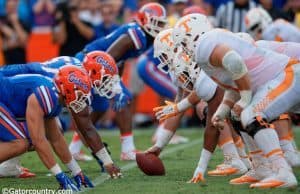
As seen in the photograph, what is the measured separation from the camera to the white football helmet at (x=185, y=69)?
7238mm

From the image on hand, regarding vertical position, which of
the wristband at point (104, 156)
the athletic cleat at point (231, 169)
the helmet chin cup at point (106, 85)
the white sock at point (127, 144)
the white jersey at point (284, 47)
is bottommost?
the white sock at point (127, 144)

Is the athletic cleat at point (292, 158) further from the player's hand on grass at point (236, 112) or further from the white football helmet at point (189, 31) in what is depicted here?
the white football helmet at point (189, 31)

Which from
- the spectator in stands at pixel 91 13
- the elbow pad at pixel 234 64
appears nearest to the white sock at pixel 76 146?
the elbow pad at pixel 234 64

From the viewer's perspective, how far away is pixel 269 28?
32.4ft

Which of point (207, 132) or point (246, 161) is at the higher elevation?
point (207, 132)

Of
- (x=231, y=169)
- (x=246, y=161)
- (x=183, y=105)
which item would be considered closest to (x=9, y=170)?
(x=183, y=105)

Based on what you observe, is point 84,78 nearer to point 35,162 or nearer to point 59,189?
point 59,189

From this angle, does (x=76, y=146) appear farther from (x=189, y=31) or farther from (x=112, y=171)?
(x=189, y=31)

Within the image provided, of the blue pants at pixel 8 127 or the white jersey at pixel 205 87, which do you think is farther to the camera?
the white jersey at pixel 205 87

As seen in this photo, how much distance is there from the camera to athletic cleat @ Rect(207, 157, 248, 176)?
7.55m

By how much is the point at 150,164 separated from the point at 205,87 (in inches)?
33.8

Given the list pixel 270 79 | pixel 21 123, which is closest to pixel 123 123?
pixel 21 123

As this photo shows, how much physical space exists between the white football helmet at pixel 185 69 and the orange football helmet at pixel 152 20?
80.0 inches

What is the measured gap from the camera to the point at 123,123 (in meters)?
9.27
